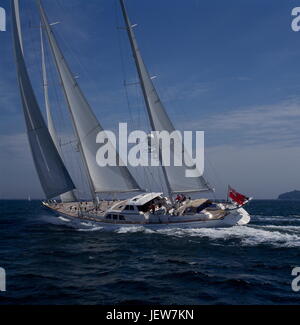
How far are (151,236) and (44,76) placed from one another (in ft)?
85.6

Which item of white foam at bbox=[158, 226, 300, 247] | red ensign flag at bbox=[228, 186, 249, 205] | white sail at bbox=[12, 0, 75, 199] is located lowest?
white foam at bbox=[158, 226, 300, 247]

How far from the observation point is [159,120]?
2756cm

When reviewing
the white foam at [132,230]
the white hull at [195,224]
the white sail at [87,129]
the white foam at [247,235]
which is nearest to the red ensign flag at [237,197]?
the white hull at [195,224]

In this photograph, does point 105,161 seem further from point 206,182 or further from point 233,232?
point 233,232

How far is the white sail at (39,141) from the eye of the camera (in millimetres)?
27781

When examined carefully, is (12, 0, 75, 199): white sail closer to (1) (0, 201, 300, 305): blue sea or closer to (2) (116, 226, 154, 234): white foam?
(1) (0, 201, 300, 305): blue sea

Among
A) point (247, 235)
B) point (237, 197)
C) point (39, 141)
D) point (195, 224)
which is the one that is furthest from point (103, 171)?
point (247, 235)

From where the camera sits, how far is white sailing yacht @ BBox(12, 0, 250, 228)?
85.9ft

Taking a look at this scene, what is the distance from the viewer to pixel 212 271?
1522 centimetres

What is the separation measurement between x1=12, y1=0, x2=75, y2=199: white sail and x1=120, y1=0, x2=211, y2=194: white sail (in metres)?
9.06

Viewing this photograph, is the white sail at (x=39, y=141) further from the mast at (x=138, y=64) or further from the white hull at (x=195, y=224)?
the mast at (x=138, y=64)

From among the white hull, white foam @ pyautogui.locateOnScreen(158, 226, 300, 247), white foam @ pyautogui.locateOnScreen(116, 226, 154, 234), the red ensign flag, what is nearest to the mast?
the white hull

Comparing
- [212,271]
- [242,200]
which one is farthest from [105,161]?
[212,271]
